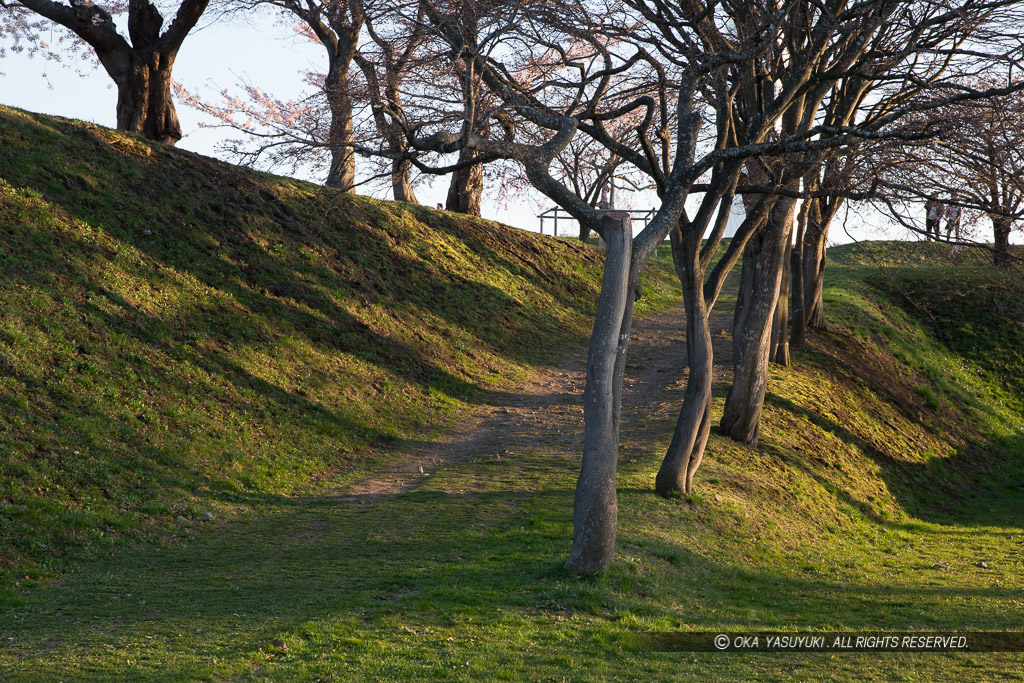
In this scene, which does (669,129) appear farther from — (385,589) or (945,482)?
(945,482)

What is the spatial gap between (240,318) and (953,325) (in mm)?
22385

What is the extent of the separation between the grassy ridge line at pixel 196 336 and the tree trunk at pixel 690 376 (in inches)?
180

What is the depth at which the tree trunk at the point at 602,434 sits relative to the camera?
24.6ft

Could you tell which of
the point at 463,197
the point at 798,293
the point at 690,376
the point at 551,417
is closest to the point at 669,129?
the point at 690,376

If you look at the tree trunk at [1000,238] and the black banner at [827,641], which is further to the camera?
the tree trunk at [1000,238]

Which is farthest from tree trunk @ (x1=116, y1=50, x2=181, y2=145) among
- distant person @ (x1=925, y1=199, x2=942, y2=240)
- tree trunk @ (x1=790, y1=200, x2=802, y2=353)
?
distant person @ (x1=925, y1=199, x2=942, y2=240)

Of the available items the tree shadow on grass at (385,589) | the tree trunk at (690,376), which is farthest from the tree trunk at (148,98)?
the tree trunk at (690,376)

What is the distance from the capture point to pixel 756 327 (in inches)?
522

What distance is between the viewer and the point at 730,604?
810 cm

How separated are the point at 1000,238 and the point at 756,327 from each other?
387 cm

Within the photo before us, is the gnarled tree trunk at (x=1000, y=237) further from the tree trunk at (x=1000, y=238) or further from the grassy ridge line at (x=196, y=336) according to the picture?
the grassy ridge line at (x=196, y=336)

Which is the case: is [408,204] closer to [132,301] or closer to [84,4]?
[84,4]

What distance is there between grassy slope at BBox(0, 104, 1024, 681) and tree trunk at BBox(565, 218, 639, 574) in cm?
33

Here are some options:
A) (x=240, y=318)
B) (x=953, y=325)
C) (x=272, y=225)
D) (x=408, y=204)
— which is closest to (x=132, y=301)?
(x=240, y=318)
